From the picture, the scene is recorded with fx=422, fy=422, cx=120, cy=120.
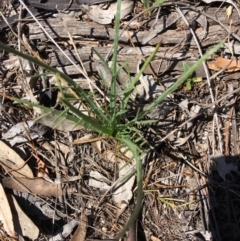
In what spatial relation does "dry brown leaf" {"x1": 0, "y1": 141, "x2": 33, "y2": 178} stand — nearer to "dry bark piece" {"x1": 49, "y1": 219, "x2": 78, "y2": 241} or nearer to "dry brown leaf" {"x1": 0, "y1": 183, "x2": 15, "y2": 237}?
"dry brown leaf" {"x1": 0, "y1": 183, "x2": 15, "y2": 237}

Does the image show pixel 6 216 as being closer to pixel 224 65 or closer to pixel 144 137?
pixel 144 137

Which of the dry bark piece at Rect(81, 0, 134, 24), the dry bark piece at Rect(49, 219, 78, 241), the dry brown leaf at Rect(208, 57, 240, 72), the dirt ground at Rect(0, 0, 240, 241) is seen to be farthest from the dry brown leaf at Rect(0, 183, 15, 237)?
the dry brown leaf at Rect(208, 57, 240, 72)

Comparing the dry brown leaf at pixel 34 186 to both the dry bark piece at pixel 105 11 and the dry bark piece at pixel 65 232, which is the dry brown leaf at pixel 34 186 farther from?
the dry bark piece at pixel 105 11

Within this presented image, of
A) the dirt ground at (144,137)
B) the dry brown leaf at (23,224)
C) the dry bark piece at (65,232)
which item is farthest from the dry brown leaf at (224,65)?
the dry brown leaf at (23,224)

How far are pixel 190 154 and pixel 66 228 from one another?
0.56 meters

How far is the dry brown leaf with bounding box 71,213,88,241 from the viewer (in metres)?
1.62

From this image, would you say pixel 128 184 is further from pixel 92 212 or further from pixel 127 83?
pixel 127 83

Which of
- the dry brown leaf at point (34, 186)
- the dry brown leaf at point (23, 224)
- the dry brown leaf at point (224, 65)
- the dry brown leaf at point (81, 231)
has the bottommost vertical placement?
the dry brown leaf at point (81, 231)

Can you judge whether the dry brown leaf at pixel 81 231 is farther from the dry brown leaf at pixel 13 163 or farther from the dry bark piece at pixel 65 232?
the dry brown leaf at pixel 13 163

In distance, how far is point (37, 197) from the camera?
1.65 metres

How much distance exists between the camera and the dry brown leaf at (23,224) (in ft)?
5.28

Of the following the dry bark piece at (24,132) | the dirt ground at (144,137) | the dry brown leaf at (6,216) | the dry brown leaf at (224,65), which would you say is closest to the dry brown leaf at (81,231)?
the dirt ground at (144,137)

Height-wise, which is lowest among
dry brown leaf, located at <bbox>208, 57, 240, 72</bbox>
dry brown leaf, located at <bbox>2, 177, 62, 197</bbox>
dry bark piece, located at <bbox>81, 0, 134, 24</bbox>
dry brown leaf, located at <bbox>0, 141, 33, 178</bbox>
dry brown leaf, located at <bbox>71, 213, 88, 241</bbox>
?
dry brown leaf, located at <bbox>71, 213, 88, 241</bbox>

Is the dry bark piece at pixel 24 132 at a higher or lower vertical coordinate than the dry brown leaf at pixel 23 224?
higher
